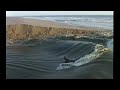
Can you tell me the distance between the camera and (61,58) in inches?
165

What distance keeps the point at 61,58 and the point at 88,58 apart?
363 millimetres

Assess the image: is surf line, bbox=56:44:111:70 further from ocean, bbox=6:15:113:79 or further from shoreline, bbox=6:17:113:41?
shoreline, bbox=6:17:113:41

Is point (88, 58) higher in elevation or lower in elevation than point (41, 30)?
lower

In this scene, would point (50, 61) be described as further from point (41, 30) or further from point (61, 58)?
point (41, 30)

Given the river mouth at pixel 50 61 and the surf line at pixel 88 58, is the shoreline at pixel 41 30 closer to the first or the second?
the river mouth at pixel 50 61

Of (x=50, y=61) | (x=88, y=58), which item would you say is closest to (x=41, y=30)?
(x=50, y=61)

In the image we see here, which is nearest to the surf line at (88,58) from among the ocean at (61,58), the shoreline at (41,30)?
the ocean at (61,58)

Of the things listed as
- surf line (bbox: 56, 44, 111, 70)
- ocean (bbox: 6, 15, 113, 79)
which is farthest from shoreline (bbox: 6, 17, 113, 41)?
surf line (bbox: 56, 44, 111, 70)

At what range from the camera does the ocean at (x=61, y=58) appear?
418 cm

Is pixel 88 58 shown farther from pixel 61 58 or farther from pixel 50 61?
pixel 50 61

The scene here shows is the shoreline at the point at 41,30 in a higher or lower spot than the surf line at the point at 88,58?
higher

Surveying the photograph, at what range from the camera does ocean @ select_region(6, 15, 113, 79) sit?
4176mm
